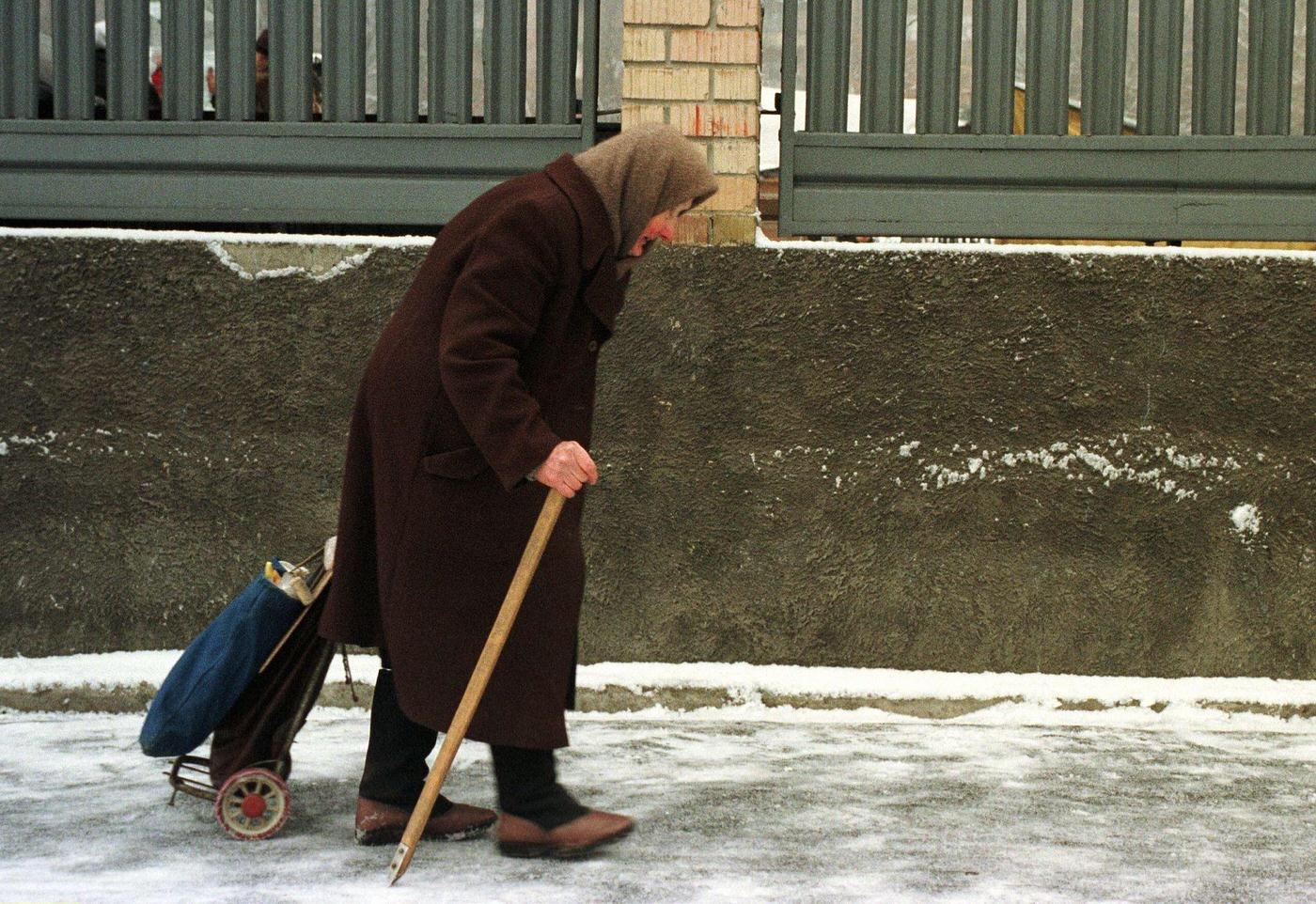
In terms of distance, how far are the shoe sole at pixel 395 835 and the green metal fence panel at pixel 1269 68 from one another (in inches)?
153

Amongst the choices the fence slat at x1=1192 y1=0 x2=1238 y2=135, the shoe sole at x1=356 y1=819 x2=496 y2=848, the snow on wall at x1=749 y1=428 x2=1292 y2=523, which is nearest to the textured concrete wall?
the snow on wall at x1=749 y1=428 x2=1292 y2=523

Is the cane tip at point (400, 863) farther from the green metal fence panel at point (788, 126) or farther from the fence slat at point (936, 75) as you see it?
the fence slat at point (936, 75)

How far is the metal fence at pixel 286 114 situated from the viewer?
19.6 feet

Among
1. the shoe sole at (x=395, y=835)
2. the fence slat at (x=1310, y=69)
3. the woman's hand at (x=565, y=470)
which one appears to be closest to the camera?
the woman's hand at (x=565, y=470)

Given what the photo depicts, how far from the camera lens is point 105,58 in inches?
246

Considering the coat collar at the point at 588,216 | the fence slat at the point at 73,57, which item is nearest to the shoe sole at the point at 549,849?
the coat collar at the point at 588,216

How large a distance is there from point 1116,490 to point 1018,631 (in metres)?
0.59

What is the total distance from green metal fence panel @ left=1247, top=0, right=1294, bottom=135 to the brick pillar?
1791mm

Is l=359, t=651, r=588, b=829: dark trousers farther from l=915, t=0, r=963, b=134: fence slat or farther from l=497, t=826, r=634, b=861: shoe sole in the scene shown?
l=915, t=0, r=963, b=134: fence slat

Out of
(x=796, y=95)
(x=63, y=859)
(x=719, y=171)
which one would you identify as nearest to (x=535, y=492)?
(x=63, y=859)

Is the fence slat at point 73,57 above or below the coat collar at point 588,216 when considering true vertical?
above

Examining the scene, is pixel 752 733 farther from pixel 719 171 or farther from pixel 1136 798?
pixel 719 171

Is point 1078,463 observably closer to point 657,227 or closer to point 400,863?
point 657,227

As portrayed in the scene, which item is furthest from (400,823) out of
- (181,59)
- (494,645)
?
(181,59)
